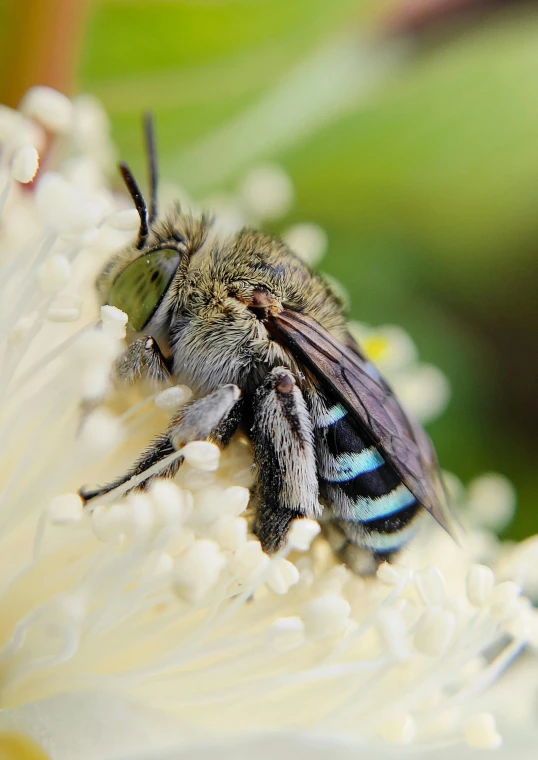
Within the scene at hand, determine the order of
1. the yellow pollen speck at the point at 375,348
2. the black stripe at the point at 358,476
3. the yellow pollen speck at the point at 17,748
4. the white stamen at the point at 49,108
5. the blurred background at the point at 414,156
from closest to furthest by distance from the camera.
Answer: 1. the yellow pollen speck at the point at 17,748
2. the black stripe at the point at 358,476
3. the white stamen at the point at 49,108
4. the yellow pollen speck at the point at 375,348
5. the blurred background at the point at 414,156

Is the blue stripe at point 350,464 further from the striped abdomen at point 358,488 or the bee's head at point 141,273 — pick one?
the bee's head at point 141,273

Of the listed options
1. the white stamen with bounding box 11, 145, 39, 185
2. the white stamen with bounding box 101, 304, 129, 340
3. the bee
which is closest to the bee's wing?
the bee

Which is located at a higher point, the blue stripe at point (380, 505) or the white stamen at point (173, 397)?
the white stamen at point (173, 397)

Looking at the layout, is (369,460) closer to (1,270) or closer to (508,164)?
(1,270)

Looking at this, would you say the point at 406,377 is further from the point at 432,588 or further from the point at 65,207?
the point at 65,207

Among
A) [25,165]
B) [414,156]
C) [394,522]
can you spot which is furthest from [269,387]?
[414,156]

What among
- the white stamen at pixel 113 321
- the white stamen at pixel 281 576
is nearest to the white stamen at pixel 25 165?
the white stamen at pixel 113 321

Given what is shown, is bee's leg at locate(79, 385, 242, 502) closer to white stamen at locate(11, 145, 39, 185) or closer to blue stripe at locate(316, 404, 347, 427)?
blue stripe at locate(316, 404, 347, 427)
